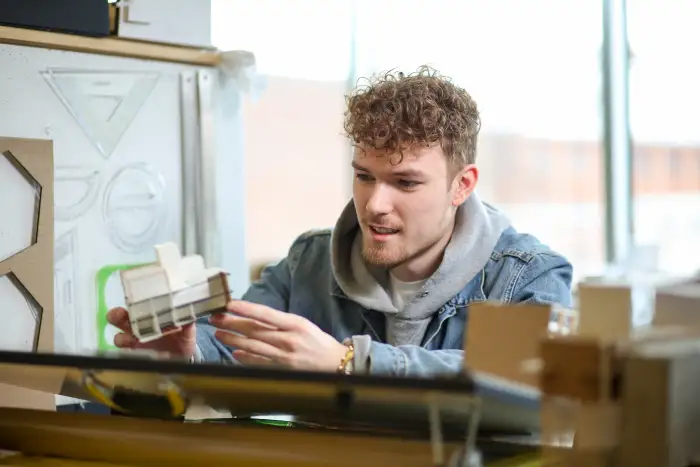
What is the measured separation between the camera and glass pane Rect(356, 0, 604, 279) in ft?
8.84

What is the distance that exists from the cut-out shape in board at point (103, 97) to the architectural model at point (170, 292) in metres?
1.02

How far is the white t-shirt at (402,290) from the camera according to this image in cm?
152

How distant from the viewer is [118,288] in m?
1.91

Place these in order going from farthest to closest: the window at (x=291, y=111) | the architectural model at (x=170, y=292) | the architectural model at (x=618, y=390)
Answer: the window at (x=291, y=111)
the architectural model at (x=170, y=292)
the architectural model at (x=618, y=390)

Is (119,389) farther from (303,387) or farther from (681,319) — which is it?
(681,319)

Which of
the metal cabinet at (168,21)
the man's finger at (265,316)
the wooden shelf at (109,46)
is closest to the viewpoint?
the man's finger at (265,316)

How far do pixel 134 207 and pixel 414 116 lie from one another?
2.43 ft

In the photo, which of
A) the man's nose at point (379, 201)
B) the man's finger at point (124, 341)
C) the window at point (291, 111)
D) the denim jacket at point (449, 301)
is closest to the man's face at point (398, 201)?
the man's nose at point (379, 201)

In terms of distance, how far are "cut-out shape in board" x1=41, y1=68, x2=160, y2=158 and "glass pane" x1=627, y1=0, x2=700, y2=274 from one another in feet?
4.45

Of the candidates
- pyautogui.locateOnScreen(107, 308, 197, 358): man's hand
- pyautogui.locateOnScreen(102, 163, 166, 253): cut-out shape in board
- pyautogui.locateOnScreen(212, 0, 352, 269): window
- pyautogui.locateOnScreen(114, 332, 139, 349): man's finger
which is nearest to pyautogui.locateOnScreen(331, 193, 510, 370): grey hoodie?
pyautogui.locateOnScreen(107, 308, 197, 358): man's hand

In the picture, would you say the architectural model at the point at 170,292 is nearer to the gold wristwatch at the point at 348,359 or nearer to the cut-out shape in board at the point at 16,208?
the gold wristwatch at the point at 348,359

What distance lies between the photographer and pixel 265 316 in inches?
42.1

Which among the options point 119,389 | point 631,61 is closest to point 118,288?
point 119,389

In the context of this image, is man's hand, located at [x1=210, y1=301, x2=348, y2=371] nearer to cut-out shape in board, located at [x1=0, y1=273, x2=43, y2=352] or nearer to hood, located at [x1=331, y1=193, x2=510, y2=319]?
hood, located at [x1=331, y1=193, x2=510, y2=319]
